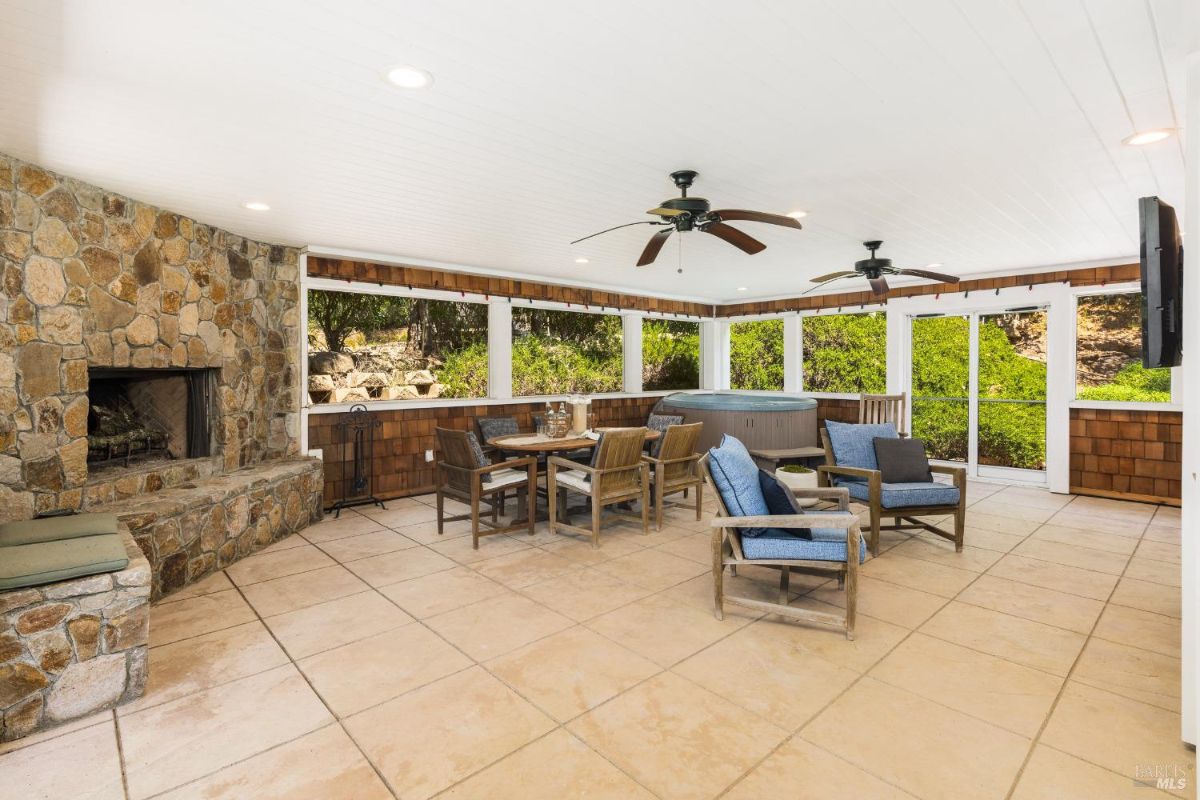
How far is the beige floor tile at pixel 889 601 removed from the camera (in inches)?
121

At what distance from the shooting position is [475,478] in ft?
13.8

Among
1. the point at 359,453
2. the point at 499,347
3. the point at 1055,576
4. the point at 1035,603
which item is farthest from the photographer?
the point at 499,347

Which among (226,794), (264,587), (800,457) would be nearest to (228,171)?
(264,587)

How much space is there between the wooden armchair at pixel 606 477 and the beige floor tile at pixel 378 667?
165cm

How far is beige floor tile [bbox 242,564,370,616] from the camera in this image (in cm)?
326

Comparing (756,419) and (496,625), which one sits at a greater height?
(756,419)

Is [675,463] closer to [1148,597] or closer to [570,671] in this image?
[570,671]

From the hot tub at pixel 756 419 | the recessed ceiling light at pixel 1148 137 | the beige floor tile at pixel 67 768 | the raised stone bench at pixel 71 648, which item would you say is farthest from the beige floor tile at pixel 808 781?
the hot tub at pixel 756 419

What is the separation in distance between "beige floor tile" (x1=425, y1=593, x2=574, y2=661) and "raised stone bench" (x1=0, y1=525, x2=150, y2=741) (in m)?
1.22

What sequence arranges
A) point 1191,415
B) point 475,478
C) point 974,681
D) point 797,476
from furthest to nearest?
point 797,476
point 475,478
point 974,681
point 1191,415

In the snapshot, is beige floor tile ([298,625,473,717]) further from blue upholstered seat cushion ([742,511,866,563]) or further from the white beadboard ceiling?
the white beadboard ceiling

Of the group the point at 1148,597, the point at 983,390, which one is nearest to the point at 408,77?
the point at 1148,597

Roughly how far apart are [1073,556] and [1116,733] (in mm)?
2421

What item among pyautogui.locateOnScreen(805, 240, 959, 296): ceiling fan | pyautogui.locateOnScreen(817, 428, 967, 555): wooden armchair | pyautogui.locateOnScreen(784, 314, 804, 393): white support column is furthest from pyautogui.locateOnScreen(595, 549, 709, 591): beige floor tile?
pyautogui.locateOnScreen(784, 314, 804, 393): white support column
